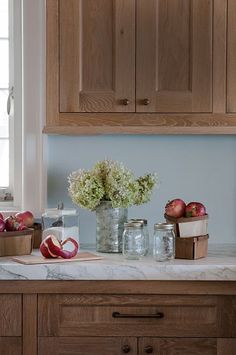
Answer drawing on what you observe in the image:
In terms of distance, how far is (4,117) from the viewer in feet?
10.9

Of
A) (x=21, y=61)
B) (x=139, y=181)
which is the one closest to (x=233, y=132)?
(x=139, y=181)

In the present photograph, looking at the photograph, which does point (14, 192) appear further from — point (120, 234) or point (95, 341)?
point (95, 341)

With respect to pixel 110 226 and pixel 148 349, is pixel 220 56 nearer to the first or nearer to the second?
pixel 110 226

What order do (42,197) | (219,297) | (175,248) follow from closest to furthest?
(219,297) → (175,248) → (42,197)

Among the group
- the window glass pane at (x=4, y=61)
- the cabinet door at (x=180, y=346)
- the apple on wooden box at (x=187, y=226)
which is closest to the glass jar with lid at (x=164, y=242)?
the apple on wooden box at (x=187, y=226)

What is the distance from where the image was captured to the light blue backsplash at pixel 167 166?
10.6 feet

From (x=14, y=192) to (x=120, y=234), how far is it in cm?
59

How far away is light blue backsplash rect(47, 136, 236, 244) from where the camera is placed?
3.24 metres

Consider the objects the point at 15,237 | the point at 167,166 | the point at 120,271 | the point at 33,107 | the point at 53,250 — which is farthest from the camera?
the point at 167,166

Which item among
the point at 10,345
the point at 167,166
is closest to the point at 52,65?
the point at 167,166

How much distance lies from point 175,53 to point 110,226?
0.71 meters

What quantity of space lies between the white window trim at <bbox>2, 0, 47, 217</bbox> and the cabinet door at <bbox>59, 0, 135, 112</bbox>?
0.68 ft

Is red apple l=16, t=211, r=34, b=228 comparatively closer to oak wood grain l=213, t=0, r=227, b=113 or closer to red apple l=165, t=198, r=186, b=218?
red apple l=165, t=198, r=186, b=218

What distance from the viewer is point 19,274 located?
104 inches
